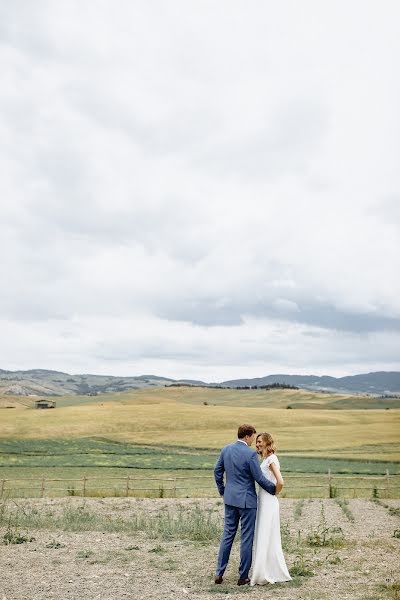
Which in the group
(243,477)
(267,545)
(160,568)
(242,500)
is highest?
(243,477)

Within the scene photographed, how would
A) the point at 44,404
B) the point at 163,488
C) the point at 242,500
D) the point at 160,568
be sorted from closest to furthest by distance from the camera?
1. the point at 242,500
2. the point at 160,568
3. the point at 163,488
4. the point at 44,404

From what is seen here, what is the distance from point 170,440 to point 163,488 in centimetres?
4264

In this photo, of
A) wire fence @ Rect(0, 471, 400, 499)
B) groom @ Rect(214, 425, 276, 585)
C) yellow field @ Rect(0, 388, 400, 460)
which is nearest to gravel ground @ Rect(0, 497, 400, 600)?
groom @ Rect(214, 425, 276, 585)

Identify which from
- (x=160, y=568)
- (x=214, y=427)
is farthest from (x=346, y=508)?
(x=214, y=427)

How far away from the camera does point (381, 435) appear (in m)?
74.6

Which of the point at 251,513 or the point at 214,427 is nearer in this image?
the point at 251,513

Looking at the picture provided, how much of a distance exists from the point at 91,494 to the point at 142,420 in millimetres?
60164

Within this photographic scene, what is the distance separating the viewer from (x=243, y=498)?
9656 millimetres

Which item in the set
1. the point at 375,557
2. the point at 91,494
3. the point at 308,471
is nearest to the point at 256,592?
the point at 375,557

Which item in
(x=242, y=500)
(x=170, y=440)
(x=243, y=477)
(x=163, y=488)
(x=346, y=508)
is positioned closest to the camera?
(x=242, y=500)

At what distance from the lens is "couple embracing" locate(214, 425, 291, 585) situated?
31.7ft

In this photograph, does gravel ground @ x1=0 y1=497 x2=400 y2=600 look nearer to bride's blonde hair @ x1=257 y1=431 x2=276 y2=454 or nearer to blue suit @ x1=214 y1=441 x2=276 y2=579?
blue suit @ x1=214 y1=441 x2=276 y2=579

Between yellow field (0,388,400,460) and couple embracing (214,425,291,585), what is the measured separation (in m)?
47.2

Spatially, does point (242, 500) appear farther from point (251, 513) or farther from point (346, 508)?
point (346, 508)
